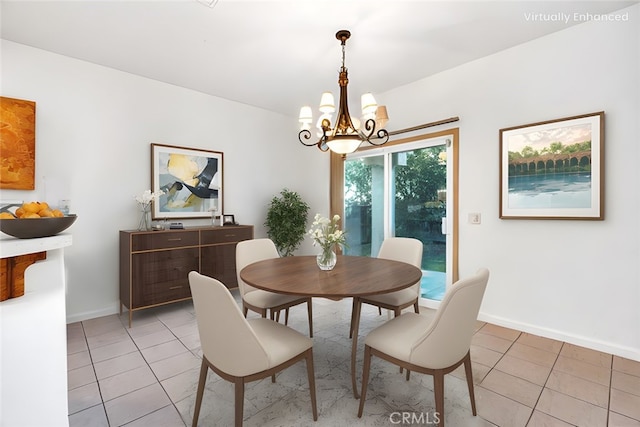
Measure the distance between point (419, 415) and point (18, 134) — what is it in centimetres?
398

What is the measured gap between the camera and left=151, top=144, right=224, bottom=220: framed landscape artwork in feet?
11.6

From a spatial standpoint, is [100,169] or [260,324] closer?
[260,324]

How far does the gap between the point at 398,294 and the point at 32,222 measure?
7.74ft

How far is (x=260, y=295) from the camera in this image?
2506 mm

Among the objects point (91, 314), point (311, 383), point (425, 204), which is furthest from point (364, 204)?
point (91, 314)

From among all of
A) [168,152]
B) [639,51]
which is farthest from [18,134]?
[639,51]

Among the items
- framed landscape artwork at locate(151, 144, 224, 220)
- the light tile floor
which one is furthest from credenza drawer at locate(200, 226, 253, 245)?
the light tile floor

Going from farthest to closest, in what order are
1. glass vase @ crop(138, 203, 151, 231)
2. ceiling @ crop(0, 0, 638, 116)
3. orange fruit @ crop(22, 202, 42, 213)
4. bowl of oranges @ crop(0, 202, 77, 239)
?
glass vase @ crop(138, 203, 151, 231) → ceiling @ crop(0, 0, 638, 116) → orange fruit @ crop(22, 202, 42, 213) → bowl of oranges @ crop(0, 202, 77, 239)

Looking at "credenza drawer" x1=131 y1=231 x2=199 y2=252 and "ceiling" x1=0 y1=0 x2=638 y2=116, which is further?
"credenza drawer" x1=131 y1=231 x2=199 y2=252

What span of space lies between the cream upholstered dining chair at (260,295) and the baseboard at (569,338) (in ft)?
6.45

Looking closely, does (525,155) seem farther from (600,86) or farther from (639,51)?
(639,51)

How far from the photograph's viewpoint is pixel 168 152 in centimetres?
360

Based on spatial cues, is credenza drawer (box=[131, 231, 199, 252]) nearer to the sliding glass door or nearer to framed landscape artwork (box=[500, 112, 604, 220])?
the sliding glass door

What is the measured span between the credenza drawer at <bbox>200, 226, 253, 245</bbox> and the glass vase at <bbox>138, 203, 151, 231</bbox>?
24.3 inches
